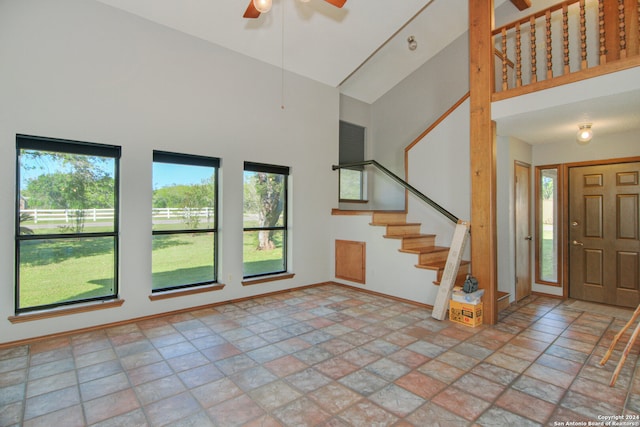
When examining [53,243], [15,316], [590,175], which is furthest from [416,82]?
[15,316]

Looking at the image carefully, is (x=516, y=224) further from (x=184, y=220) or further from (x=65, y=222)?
(x=65, y=222)

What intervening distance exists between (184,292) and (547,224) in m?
5.60

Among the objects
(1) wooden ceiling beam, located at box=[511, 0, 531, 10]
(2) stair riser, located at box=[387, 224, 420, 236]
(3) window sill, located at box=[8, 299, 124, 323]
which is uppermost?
(1) wooden ceiling beam, located at box=[511, 0, 531, 10]

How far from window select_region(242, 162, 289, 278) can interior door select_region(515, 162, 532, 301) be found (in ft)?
11.7

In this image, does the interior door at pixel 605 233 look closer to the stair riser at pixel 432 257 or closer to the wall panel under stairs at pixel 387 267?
the stair riser at pixel 432 257

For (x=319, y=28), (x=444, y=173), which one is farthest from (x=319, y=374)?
(x=319, y=28)

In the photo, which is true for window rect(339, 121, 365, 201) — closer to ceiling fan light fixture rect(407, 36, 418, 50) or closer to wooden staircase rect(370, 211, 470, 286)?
wooden staircase rect(370, 211, 470, 286)

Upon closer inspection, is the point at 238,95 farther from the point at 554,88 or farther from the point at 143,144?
the point at 554,88

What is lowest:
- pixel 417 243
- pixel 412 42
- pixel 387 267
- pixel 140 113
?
pixel 387 267

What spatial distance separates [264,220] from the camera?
5.13m

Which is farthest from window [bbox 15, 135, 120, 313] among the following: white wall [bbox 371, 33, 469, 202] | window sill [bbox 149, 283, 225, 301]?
white wall [bbox 371, 33, 469, 202]

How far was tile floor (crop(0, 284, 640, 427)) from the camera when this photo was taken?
2.18m

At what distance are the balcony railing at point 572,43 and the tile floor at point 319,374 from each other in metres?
2.75

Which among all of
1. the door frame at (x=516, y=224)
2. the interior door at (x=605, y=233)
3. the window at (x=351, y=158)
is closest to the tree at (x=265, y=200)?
the window at (x=351, y=158)
